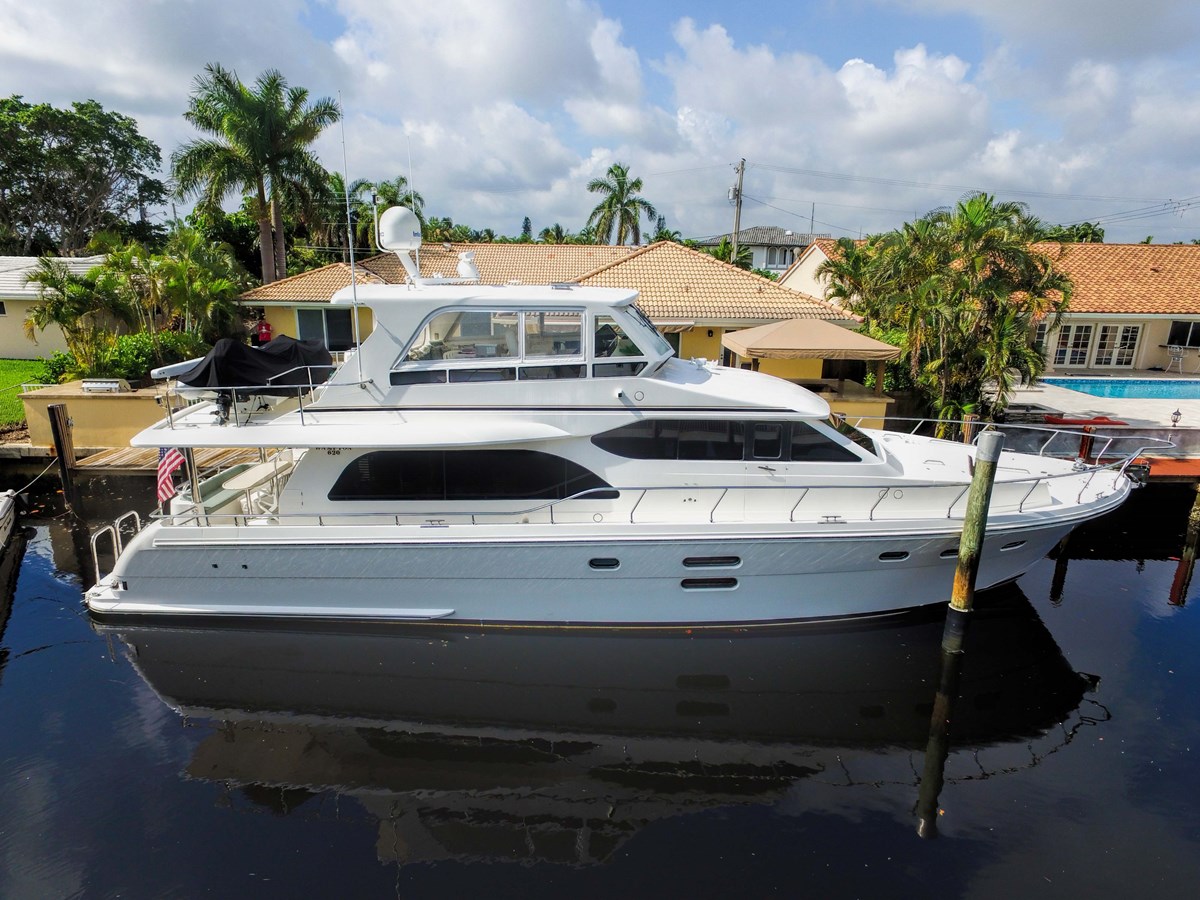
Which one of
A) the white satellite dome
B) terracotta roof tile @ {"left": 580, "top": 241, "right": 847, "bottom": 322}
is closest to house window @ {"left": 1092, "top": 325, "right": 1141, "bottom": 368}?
terracotta roof tile @ {"left": 580, "top": 241, "right": 847, "bottom": 322}

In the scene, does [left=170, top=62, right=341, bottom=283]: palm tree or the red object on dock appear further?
[left=170, top=62, right=341, bottom=283]: palm tree

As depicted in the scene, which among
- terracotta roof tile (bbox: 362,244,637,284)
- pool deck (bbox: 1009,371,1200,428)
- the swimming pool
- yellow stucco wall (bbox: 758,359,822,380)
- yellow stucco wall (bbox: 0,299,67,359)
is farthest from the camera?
terracotta roof tile (bbox: 362,244,637,284)

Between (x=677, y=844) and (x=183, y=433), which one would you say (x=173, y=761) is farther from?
(x=677, y=844)

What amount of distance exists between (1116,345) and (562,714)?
23.7 metres

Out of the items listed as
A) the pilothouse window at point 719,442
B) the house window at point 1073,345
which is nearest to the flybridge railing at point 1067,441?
the pilothouse window at point 719,442

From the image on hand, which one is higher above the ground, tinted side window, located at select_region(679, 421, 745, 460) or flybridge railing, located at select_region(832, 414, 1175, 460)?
tinted side window, located at select_region(679, 421, 745, 460)

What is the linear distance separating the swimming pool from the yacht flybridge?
14.2 m

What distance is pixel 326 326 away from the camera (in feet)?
67.9

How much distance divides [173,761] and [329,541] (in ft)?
7.80

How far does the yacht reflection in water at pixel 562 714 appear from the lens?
18.5 ft

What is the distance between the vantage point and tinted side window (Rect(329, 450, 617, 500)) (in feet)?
24.4

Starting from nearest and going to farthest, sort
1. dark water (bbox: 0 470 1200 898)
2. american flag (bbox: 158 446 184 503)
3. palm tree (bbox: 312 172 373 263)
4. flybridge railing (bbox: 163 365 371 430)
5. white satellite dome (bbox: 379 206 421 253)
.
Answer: dark water (bbox: 0 470 1200 898)
flybridge railing (bbox: 163 365 371 430)
white satellite dome (bbox: 379 206 421 253)
american flag (bbox: 158 446 184 503)
palm tree (bbox: 312 172 373 263)

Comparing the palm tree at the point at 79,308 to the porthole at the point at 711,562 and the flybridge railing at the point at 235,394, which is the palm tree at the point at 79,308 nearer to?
the flybridge railing at the point at 235,394

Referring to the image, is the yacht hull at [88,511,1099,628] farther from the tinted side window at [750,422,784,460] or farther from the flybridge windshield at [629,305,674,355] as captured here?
the flybridge windshield at [629,305,674,355]
